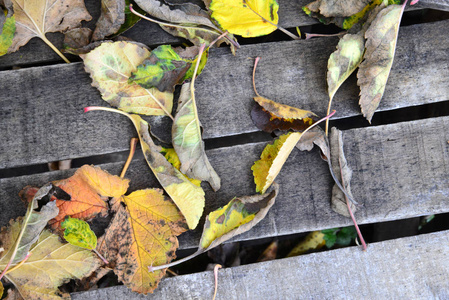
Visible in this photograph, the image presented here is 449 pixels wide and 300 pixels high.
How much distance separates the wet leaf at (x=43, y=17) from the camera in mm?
1057

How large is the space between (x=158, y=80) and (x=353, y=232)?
0.92 metres

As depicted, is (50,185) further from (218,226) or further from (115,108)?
(218,226)

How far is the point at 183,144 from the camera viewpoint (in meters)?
1.05

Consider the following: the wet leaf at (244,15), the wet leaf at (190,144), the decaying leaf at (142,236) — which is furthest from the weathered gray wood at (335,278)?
the wet leaf at (244,15)

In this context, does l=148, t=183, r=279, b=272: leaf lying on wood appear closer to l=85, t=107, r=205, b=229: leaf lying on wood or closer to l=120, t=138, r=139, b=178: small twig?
l=85, t=107, r=205, b=229: leaf lying on wood

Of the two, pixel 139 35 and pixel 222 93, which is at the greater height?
pixel 139 35

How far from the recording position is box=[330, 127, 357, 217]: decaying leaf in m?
1.08

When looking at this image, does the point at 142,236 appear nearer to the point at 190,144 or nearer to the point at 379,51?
the point at 190,144

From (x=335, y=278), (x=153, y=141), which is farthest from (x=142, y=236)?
(x=335, y=278)

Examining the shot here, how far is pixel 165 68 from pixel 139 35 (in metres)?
0.19

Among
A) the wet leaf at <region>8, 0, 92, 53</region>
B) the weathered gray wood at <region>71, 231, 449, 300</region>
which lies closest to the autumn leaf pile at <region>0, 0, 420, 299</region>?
the wet leaf at <region>8, 0, 92, 53</region>

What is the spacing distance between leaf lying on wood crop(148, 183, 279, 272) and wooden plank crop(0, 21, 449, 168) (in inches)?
8.3

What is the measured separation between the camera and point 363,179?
1120mm

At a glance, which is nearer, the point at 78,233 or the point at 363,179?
the point at 78,233
